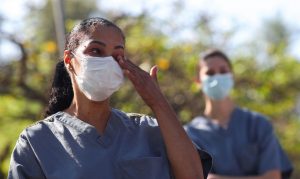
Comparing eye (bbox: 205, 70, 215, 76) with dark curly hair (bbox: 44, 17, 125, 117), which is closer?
dark curly hair (bbox: 44, 17, 125, 117)

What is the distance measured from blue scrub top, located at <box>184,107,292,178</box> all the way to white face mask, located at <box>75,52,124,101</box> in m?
1.90

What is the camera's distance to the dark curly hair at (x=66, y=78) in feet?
12.2

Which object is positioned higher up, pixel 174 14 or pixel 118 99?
pixel 174 14

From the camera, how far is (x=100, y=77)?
3.62m

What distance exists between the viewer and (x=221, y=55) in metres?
5.89

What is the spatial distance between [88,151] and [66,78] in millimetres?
528

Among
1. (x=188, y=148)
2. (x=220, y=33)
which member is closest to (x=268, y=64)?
(x=220, y=33)

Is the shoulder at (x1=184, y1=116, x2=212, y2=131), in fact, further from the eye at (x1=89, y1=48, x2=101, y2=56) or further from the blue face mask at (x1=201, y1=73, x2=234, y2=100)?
the eye at (x1=89, y1=48, x2=101, y2=56)

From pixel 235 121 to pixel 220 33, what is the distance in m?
4.00

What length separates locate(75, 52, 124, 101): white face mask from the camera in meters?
3.56

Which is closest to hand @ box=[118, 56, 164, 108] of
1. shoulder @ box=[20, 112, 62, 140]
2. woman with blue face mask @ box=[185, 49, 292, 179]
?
shoulder @ box=[20, 112, 62, 140]

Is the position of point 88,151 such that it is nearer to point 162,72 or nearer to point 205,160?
point 205,160

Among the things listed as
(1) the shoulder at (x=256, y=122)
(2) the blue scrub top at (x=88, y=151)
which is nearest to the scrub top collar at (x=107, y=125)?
(2) the blue scrub top at (x=88, y=151)

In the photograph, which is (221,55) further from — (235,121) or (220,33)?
(220,33)
